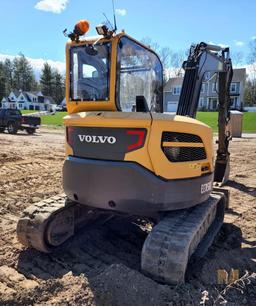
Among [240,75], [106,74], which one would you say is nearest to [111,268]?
[106,74]

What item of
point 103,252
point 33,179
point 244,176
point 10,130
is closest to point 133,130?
Answer: point 103,252

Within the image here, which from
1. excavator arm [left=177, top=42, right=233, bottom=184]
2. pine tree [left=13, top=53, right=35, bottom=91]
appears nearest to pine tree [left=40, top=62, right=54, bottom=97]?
pine tree [left=13, top=53, right=35, bottom=91]

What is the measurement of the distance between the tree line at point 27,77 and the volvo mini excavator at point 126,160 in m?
87.9

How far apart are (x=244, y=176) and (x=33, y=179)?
18.1ft

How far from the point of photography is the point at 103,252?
444 centimetres

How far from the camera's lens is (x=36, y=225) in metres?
4.18

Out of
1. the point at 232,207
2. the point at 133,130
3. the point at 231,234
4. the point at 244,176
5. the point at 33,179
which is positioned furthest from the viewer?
the point at 244,176

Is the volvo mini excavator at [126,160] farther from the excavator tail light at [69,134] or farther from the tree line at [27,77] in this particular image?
the tree line at [27,77]

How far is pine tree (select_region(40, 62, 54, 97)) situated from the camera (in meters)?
90.2

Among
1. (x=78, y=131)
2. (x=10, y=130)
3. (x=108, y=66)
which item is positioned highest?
(x=108, y=66)

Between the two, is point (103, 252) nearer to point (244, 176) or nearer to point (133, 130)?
point (133, 130)

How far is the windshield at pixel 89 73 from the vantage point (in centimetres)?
390

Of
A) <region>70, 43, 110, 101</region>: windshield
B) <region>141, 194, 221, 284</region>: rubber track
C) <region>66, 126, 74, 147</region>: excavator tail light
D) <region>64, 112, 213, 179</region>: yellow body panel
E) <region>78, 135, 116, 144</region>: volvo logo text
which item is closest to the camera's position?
<region>141, 194, 221, 284</region>: rubber track

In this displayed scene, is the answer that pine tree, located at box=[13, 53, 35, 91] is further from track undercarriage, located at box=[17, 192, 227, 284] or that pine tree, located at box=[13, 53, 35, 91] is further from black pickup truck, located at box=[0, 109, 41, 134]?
track undercarriage, located at box=[17, 192, 227, 284]
